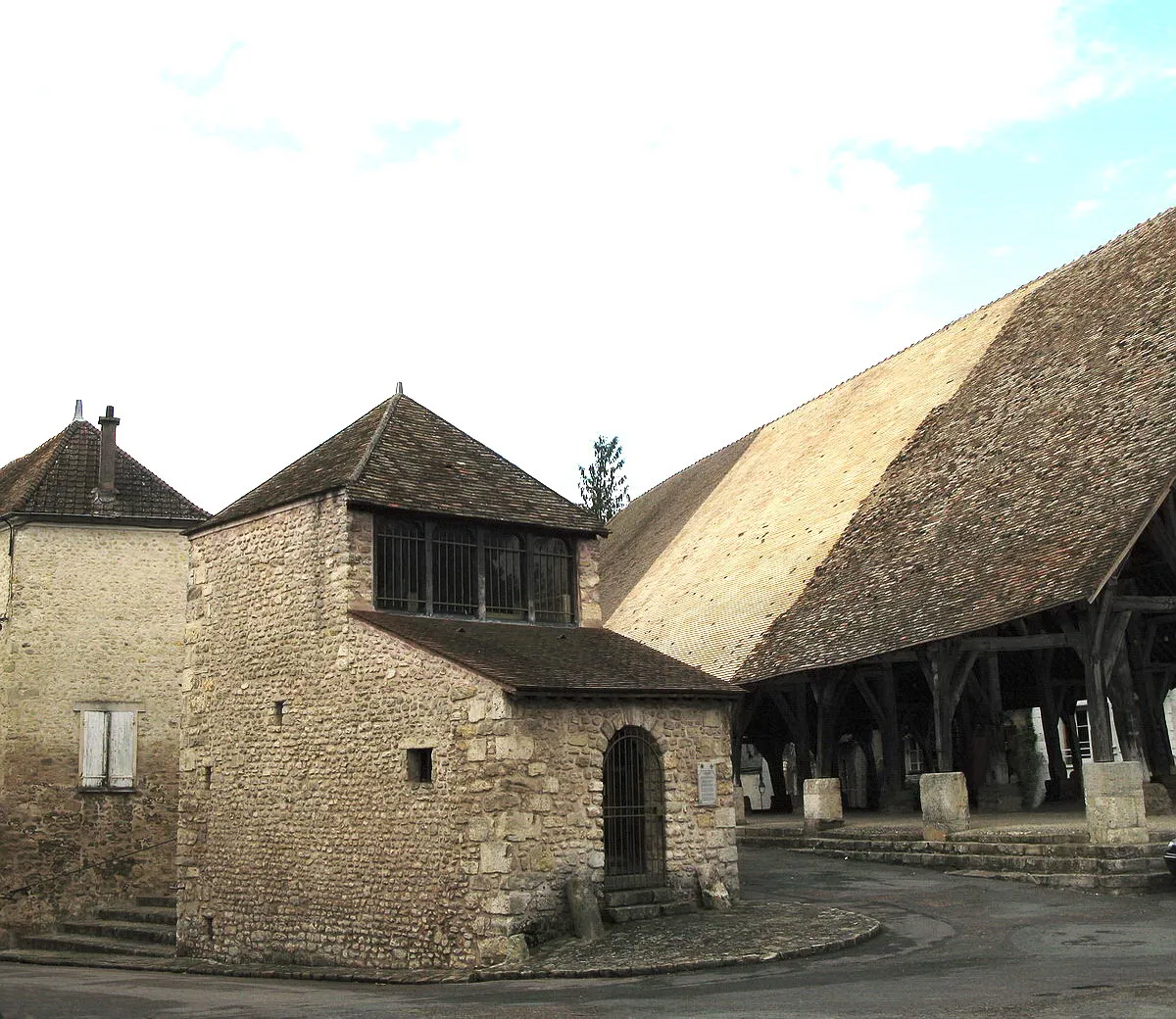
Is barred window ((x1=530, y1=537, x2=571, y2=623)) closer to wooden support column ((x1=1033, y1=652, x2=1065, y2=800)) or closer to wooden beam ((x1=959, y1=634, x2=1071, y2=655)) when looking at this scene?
wooden beam ((x1=959, y1=634, x2=1071, y2=655))

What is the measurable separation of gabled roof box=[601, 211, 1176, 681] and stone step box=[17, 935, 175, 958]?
9.27 m

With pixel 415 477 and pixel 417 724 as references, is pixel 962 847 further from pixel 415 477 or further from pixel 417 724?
pixel 415 477

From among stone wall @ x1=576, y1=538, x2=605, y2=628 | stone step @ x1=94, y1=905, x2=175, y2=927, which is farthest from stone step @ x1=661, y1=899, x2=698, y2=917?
stone step @ x1=94, y1=905, x2=175, y2=927

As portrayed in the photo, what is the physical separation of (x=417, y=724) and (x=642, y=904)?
294cm

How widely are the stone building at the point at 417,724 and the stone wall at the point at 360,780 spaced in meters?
0.03

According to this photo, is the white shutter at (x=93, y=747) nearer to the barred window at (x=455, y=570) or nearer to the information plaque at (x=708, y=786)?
the barred window at (x=455, y=570)

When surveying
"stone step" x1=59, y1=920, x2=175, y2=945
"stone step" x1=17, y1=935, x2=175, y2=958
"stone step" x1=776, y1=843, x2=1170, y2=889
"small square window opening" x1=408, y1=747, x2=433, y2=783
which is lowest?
"stone step" x1=17, y1=935, x2=175, y2=958

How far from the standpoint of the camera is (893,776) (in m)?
22.0

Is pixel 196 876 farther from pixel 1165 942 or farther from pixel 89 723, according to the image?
pixel 1165 942

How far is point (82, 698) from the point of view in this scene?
20203mm

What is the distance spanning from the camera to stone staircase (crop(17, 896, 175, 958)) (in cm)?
1720

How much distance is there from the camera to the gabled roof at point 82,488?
20.6 metres

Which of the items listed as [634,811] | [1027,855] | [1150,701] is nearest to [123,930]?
[634,811]

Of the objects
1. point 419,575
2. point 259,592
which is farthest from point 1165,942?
point 259,592
